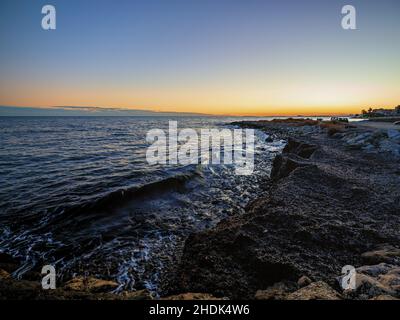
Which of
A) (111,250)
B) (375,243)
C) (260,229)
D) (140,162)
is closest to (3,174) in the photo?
(140,162)

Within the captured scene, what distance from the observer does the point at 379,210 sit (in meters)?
6.95

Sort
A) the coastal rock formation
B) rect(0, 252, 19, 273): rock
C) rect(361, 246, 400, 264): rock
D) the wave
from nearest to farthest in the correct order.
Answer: the coastal rock formation, rect(361, 246, 400, 264): rock, rect(0, 252, 19, 273): rock, the wave

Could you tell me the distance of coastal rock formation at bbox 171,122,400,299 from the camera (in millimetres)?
4184

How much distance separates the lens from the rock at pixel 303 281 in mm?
3728

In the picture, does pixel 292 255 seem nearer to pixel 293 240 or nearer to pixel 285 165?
pixel 293 240

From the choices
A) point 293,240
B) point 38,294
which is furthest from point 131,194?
point 293,240

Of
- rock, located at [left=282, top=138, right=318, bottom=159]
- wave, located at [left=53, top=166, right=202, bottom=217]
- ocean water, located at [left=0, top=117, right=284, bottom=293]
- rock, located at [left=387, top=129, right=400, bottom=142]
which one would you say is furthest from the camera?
rock, located at [left=387, top=129, right=400, bottom=142]

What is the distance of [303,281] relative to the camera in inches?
149

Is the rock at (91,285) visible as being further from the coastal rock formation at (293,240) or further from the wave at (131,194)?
the wave at (131,194)

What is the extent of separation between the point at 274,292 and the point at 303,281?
63 cm

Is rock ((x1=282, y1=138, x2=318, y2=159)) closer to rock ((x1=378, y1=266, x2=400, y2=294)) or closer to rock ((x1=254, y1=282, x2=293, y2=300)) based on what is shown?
rock ((x1=378, y1=266, x2=400, y2=294))

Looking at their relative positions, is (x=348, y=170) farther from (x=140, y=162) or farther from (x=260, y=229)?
(x=140, y=162)

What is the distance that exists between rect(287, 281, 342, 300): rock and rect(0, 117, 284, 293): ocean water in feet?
10.5

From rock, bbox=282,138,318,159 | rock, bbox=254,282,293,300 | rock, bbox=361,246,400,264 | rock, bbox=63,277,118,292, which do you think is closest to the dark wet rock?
rock, bbox=63,277,118,292
